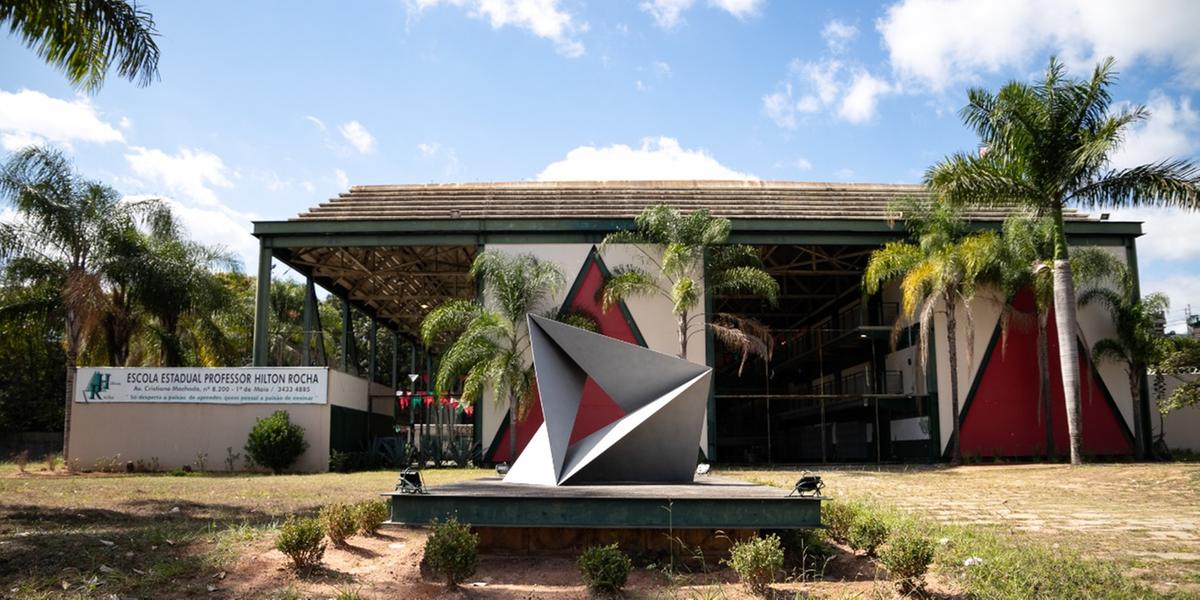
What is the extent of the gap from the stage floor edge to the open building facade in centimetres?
1492

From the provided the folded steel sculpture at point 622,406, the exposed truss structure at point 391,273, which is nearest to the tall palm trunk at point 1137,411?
the folded steel sculpture at point 622,406

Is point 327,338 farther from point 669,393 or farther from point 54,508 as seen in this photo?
point 669,393

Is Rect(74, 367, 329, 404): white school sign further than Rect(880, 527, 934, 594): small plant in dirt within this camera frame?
Yes

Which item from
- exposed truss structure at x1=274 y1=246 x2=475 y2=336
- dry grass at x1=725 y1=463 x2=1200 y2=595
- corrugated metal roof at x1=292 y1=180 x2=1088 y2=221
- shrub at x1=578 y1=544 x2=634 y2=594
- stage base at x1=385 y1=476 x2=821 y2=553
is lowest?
dry grass at x1=725 y1=463 x2=1200 y2=595

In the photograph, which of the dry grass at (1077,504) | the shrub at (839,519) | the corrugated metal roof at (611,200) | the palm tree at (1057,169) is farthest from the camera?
the corrugated metal roof at (611,200)

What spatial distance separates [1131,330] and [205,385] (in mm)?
26000

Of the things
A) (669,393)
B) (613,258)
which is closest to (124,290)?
(613,258)

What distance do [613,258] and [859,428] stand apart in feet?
46.7

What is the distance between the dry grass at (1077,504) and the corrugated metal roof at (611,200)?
30.8ft

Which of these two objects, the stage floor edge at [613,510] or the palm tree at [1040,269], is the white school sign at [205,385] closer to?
the stage floor edge at [613,510]

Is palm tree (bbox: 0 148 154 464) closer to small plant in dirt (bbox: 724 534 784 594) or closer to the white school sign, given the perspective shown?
the white school sign

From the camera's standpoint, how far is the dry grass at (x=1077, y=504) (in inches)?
348

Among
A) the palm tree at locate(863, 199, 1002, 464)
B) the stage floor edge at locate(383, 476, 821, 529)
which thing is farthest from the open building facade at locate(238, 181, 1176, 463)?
the stage floor edge at locate(383, 476, 821, 529)

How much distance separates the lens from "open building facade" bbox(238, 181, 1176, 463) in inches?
1016
